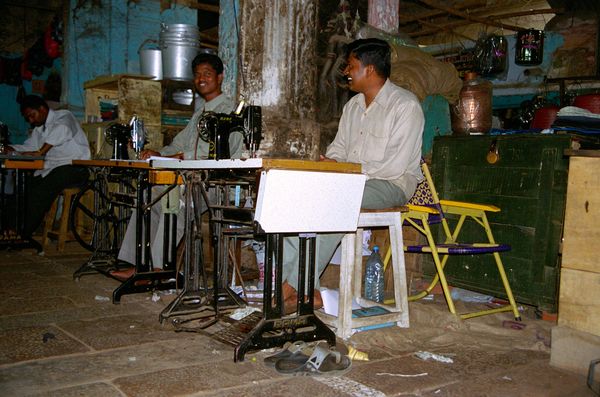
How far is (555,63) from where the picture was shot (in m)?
8.56

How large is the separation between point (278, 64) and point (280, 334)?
274 cm

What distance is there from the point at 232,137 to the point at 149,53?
255 cm

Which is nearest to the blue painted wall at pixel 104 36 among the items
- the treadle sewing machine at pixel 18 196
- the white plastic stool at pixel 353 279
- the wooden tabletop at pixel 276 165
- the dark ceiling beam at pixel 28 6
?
the treadle sewing machine at pixel 18 196

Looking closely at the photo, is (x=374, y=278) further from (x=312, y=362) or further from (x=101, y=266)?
(x=101, y=266)

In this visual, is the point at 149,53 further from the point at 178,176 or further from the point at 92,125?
the point at 178,176

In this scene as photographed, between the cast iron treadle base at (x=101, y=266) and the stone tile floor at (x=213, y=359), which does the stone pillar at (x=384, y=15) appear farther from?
the cast iron treadle base at (x=101, y=266)

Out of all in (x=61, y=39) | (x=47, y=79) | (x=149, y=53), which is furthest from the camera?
(x=47, y=79)

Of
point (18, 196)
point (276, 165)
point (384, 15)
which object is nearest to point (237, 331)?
point (276, 165)

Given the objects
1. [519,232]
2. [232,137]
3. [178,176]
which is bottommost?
[519,232]

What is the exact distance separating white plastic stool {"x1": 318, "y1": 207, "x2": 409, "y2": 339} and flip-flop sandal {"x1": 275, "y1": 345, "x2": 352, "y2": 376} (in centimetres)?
45

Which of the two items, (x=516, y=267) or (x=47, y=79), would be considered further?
(x=47, y=79)

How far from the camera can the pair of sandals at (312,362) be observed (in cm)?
262

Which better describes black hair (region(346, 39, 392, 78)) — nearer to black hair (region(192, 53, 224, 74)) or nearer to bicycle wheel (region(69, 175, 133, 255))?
black hair (region(192, 53, 224, 74))

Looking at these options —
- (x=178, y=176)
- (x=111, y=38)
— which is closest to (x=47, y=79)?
(x=111, y=38)
